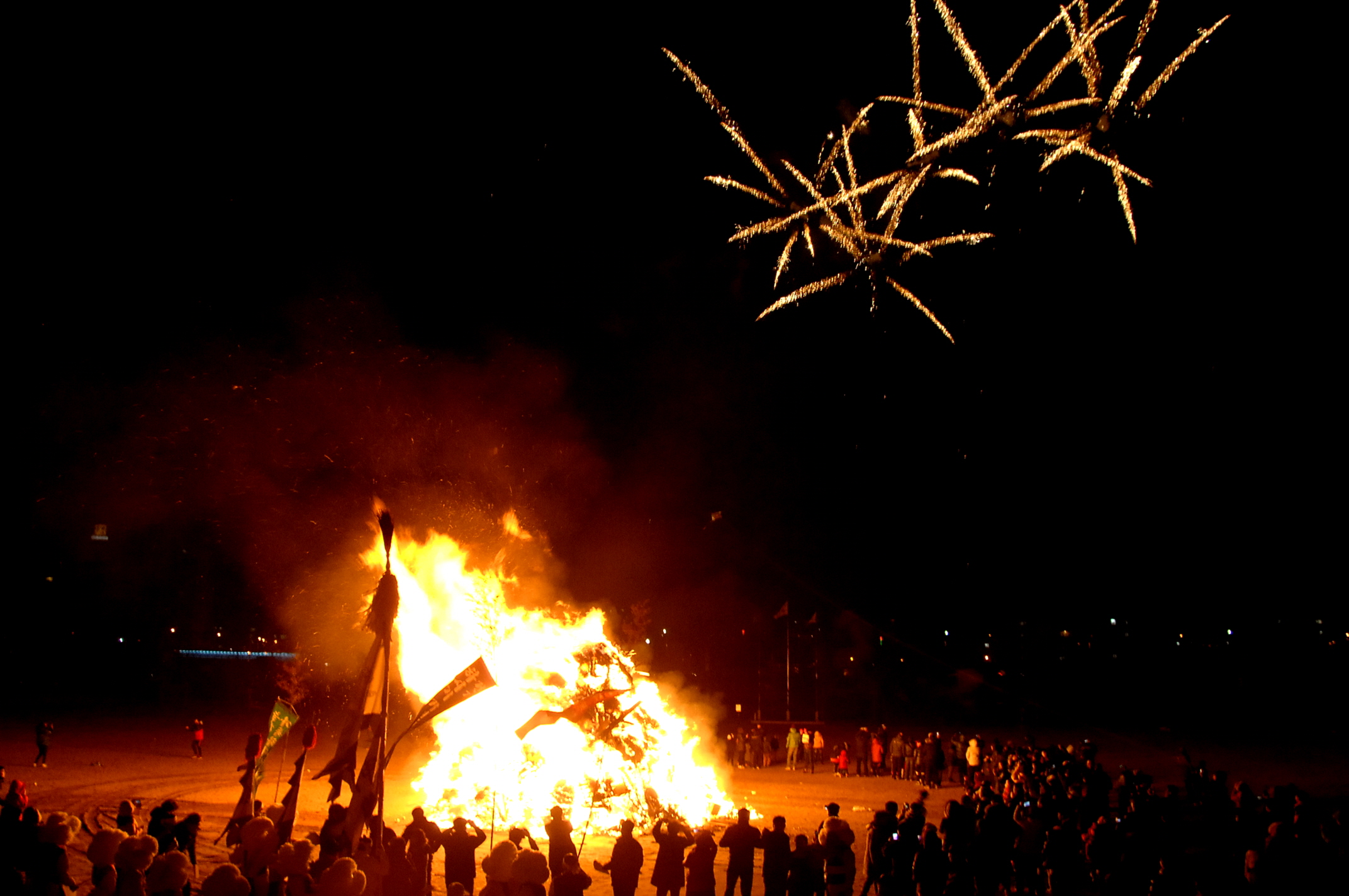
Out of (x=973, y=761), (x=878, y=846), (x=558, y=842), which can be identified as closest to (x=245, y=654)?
(x=973, y=761)

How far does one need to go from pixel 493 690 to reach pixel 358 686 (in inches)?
219

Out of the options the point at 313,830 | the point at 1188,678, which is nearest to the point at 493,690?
the point at 313,830

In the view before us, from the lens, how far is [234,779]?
18.5 metres

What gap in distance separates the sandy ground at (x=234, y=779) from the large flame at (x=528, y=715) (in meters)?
0.59

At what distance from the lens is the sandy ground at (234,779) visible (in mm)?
14008

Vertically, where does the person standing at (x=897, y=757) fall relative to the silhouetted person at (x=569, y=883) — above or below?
above

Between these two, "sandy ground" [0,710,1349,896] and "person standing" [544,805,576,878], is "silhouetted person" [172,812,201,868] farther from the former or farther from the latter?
"person standing" [544,805,576,878]

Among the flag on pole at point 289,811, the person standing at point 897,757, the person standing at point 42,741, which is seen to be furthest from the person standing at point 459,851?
the person standing at point 897,757

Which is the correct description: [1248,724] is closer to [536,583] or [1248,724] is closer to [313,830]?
[536,583]

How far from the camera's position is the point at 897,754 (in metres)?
21.8

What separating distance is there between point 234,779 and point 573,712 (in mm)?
8299

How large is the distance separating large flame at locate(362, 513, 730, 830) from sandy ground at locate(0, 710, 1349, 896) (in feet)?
1.93

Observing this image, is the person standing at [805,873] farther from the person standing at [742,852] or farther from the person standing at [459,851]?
the person standing at [459,851]

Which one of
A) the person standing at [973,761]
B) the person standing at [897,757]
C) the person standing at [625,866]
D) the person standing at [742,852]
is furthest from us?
the person standing at [897,757]
